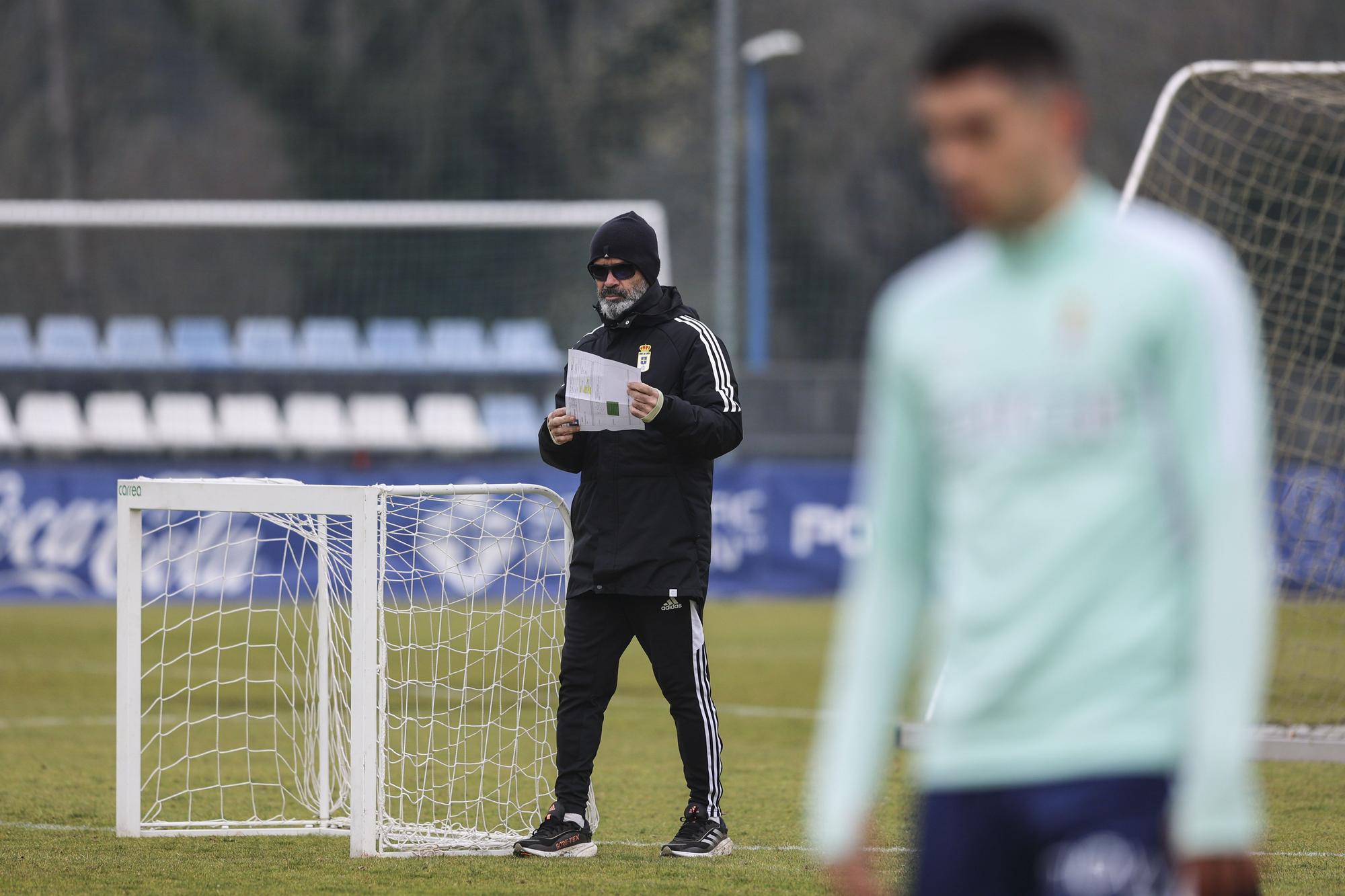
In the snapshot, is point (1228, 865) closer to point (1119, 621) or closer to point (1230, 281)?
point (1119, 621)

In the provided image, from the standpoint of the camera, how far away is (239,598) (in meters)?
17.7

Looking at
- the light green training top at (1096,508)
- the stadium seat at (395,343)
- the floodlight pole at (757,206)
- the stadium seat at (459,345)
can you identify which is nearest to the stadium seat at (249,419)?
the stadium seat at (395,343)

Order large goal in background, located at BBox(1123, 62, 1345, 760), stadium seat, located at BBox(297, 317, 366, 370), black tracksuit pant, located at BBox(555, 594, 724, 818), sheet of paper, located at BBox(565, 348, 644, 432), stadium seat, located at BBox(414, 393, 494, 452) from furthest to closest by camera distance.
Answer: stadium seat, located at BBox(297, 317, 366, 370) < stadium seat, located at BBox(414, 393, 494, 452) < large goal in background, located at BBox(1123, 62, 1345, 760) < black tracksuit pant, located at BBox(555, 594, 724, 818) < sheet of paper, located at BBox(565, 348, 644, 432)

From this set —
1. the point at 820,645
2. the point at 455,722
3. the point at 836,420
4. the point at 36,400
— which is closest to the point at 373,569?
the point at 455,722

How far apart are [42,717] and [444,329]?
49.4 ft

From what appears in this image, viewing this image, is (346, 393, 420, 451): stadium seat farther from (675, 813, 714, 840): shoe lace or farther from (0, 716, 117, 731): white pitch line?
(675, 813, 714, 840): shoe lace

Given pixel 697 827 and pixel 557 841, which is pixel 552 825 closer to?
pixel 557 841

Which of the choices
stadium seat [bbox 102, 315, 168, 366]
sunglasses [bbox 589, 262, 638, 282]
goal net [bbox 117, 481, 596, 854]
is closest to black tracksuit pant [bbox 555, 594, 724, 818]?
goal net [bbox 117, 481, 596, 854]

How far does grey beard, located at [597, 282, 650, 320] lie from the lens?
579cm

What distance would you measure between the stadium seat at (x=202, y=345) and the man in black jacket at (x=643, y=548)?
18.4 meters

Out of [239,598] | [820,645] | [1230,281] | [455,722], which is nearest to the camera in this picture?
[1230,281]

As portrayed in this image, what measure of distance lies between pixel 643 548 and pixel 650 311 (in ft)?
2.55

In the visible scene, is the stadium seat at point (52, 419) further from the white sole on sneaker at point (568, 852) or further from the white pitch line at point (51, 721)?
the white sole on sneaker at point (568, 852)

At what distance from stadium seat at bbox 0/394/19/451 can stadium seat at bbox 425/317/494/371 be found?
5261 mm
